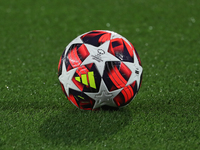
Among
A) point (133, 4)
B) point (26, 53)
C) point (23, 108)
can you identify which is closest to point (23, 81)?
point (23, 108)

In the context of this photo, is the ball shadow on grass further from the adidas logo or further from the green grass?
the adidas logo

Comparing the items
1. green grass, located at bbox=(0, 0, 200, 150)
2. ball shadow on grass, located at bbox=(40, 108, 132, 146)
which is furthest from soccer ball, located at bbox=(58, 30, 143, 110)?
green grass, located at bbox=(0, 0, 200, 150)

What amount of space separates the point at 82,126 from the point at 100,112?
493 millimetres

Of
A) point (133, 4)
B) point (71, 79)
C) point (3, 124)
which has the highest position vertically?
point (71, 79)

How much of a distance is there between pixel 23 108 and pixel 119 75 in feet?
6.67

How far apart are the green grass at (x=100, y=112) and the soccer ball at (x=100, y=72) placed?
407mm

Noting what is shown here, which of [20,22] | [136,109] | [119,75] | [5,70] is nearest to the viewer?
[119,75]

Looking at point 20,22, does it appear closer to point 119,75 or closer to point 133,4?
point 133,4

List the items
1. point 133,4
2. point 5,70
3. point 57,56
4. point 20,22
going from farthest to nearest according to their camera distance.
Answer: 1. point 133,4
2. point 20,22
3. point 57,56
4. point 5,70

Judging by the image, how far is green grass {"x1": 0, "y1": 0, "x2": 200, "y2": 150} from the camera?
16.2ft

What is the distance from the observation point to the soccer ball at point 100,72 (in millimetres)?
5129

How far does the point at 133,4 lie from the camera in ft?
43.7

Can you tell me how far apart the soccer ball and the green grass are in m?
0.41

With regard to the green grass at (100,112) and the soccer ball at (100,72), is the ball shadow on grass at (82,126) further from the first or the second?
the soccer ball at (100,72)
